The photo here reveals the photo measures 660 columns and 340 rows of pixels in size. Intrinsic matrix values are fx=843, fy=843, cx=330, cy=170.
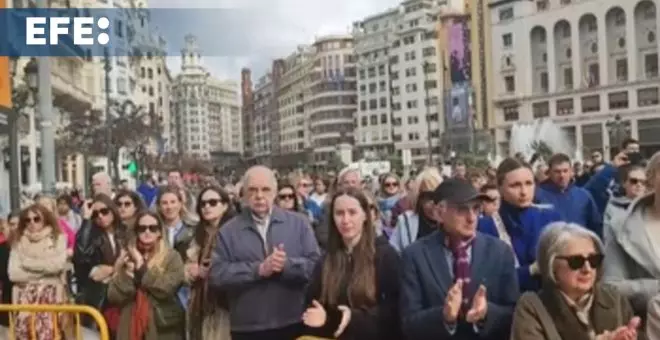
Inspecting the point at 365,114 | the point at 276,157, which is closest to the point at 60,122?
the point at 365,114

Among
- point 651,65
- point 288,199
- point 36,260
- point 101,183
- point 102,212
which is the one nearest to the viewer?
point 36,260

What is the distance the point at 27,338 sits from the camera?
6.52 metres

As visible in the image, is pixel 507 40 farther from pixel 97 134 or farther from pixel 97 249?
pixel 97 249

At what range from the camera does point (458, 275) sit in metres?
3.98

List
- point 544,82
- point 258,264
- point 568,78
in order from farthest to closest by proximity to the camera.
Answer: point 544,82, point 568,78, point 258,264

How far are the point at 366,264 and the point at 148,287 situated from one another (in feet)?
6.13

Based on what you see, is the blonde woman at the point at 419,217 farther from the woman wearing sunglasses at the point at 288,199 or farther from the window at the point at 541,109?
the window at the point at 541,109

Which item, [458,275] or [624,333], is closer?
[624,333]

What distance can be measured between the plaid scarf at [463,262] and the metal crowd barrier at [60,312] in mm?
2468

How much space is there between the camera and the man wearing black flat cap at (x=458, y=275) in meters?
3.90

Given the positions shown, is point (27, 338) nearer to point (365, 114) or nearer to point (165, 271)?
point (165, 271)

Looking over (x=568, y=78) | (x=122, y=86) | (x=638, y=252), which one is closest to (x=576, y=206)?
(x=638, y=252)

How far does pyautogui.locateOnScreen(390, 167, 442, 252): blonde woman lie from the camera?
233 inches

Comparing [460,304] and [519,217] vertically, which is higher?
[519,217]
